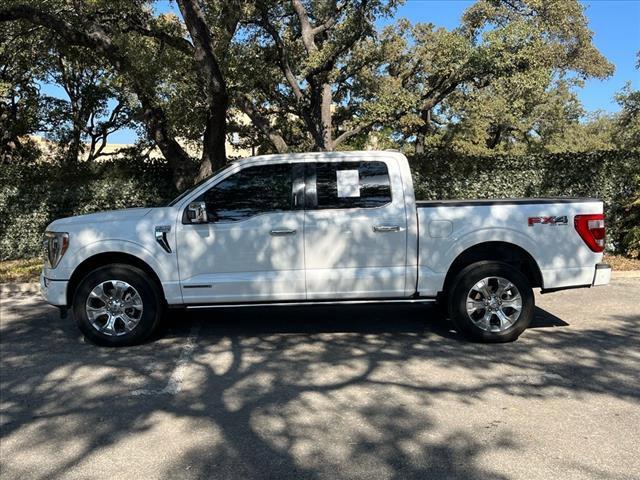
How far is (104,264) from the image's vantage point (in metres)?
5.96

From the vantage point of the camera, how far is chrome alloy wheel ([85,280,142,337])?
584 cm

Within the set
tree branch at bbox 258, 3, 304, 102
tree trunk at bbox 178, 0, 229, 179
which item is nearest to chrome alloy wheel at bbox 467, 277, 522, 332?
tree trunk at bbox 178, 0, 229, 179

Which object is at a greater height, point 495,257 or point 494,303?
point 495,257

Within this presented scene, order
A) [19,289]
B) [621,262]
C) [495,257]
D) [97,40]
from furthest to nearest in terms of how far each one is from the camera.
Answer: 1. [97,40]
2. [621,262]
3. [19,289]
4. [495,257]

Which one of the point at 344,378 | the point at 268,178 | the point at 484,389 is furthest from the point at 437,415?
the point at 268,178

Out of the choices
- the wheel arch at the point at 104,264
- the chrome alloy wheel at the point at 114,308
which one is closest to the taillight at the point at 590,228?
the wheel arch at the point at 104,264

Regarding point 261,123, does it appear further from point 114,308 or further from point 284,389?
point 284,389

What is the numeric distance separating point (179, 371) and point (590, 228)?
4.29m

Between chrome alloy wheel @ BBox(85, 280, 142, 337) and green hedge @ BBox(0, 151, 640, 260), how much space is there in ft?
23.3

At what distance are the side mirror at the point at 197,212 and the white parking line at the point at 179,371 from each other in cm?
135

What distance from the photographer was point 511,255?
6047 millimetres

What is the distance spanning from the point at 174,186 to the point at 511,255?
8.57m

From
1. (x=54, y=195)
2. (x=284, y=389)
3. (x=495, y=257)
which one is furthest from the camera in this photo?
(x=54, y=195)

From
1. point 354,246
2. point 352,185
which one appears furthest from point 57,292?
point 352,185
